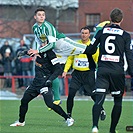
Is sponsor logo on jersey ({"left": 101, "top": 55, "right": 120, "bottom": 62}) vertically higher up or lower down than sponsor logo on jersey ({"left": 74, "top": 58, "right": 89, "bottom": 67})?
higher up

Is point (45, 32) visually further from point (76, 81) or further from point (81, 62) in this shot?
point (76, 81)

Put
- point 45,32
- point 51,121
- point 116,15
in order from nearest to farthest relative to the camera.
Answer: point 116,15, point 45,32, point 51,121

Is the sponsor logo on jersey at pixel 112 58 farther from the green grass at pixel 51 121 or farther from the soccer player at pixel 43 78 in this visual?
the soccer player at pixel 43 78

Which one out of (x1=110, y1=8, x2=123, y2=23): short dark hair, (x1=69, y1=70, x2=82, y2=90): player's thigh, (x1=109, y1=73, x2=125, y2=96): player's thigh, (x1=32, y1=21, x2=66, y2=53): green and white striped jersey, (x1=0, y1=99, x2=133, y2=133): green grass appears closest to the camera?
(x1=110, y1=8, x2=123, y2=23): short dark hair

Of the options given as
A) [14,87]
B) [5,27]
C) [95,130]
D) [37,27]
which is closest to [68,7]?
[5,27]

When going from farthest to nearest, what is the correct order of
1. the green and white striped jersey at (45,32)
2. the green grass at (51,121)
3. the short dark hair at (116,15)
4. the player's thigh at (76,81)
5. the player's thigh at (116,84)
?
the player's thigh at (76,81) < the green and white striped jersey at (45,32) < the green grass at (51,121) < the player's thigh at (116,84) < the short dark hair at (116,15)

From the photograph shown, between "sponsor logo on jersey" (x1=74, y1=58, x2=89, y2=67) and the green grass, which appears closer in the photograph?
the green grass

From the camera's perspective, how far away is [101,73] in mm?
10844

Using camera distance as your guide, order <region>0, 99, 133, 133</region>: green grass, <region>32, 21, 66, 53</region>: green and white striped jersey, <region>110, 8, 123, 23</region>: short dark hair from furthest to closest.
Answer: <region>32, 21, 66, 53</region>: green and white striped jersey → <region>0, 99, 133, 133</region>: green grass → <region>110, 8, 123, 23</region>: short dark hair

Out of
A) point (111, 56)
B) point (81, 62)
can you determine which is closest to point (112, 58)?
point (111, 56)

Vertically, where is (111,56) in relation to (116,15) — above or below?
below

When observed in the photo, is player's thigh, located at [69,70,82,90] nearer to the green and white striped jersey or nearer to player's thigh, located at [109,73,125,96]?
the green and white striped jersey

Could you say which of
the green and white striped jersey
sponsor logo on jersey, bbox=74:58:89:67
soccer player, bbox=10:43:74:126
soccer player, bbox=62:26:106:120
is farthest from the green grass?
the green and white striped jersey

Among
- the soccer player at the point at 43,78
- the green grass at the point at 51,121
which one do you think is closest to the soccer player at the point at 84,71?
the green grass at the point at 51,121
